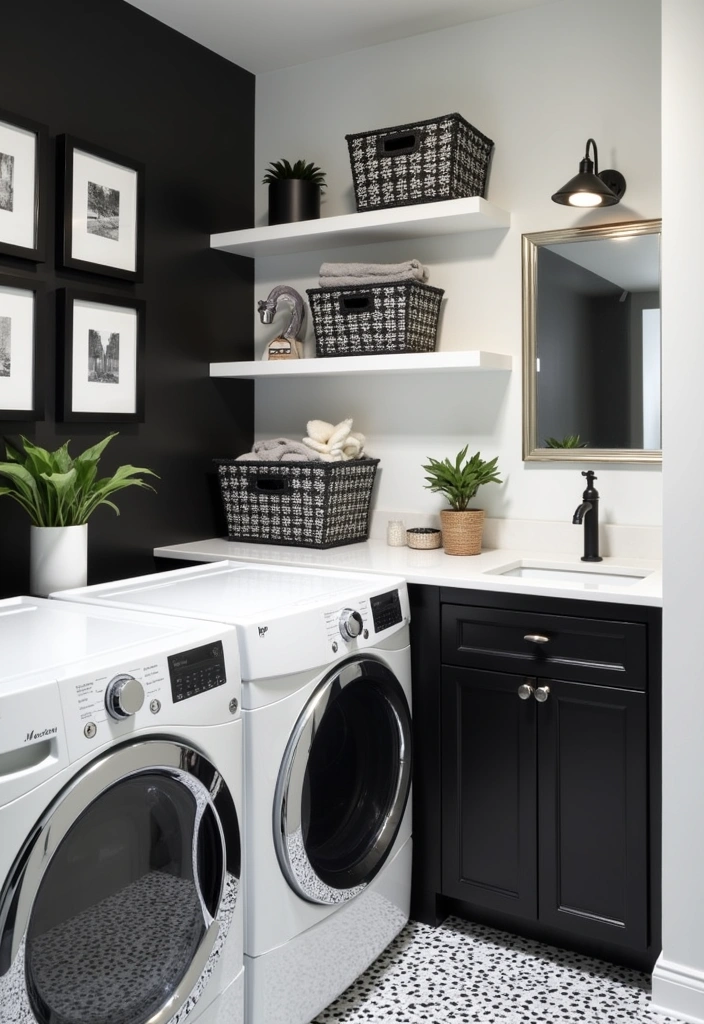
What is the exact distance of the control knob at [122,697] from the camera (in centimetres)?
150

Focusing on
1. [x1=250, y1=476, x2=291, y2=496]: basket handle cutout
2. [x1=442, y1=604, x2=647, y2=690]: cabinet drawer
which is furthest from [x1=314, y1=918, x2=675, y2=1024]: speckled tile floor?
[x1=250, y1=476, x2=291, y2=496]: basket handle cutout

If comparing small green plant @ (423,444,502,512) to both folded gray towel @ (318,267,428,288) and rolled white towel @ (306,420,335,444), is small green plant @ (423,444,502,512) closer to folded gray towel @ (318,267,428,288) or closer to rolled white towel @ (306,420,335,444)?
rolled white towel @ (306,420,335,444)

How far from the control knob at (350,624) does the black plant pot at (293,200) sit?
1527 millimetres

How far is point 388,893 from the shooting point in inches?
89.5

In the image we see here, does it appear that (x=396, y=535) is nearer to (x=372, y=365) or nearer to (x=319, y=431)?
(x=319, y=431)

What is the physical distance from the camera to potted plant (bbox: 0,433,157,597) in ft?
7.47

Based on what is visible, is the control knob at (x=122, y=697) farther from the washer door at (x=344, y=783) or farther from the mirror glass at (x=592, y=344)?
the mirror glass at (x=592, y=344)

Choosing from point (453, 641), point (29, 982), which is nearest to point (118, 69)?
point (453, 641)

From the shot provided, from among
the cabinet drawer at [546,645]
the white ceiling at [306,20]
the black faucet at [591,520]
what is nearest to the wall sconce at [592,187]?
the white ceiling at [306,20]

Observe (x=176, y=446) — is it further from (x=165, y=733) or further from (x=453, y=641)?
(x=165, y=733)

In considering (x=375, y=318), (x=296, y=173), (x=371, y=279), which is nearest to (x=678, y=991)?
(x=375, y=318)

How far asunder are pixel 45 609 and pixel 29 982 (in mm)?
859

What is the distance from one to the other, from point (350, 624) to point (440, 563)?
576 mm

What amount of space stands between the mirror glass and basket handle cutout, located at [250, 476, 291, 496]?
0.75 m
